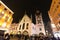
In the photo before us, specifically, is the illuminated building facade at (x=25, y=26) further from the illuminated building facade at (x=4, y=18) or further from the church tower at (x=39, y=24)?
the illuminated building facade at (x=4, y=18)

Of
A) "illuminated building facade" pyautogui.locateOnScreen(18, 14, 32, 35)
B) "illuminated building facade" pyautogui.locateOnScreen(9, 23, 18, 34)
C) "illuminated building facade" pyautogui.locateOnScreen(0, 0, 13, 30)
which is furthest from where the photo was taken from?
"illuminated building facade" pyautogui.locateOnScreen(9, 23, 18, 34)

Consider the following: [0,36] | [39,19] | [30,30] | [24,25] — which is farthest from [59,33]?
[0,36]

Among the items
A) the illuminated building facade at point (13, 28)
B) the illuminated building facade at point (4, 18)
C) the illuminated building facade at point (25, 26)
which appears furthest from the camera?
the illuminated building facade at point (13, 28)

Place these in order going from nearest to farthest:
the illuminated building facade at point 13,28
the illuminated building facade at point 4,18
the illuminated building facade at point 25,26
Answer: the illuminated building facade at point 4,18 < the illuminated building facade at point 25,26 < the illuminated building facade at point 13,28

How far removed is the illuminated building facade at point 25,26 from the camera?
2426 cm

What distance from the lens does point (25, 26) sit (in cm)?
2562

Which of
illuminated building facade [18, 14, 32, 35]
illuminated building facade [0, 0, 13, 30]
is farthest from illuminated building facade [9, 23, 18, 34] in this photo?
illuminated building facade [0, 0, 13, 30]

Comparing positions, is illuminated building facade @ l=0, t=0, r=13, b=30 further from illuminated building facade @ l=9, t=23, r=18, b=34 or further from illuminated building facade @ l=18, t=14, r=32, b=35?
illuminated building facade @ l=9, t=23, r=18, b=34

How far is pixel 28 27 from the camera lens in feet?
82.8

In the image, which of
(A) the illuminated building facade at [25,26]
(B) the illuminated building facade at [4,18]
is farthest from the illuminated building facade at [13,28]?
(B) the illuminated building facade at [4,18]

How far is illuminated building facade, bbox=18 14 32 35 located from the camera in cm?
2426

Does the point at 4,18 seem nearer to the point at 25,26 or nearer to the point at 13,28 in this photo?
the point at 25,26

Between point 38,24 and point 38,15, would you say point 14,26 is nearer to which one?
point 38,24

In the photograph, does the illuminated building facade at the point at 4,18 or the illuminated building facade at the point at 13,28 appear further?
the illuminated building facade at the point at 13,28
